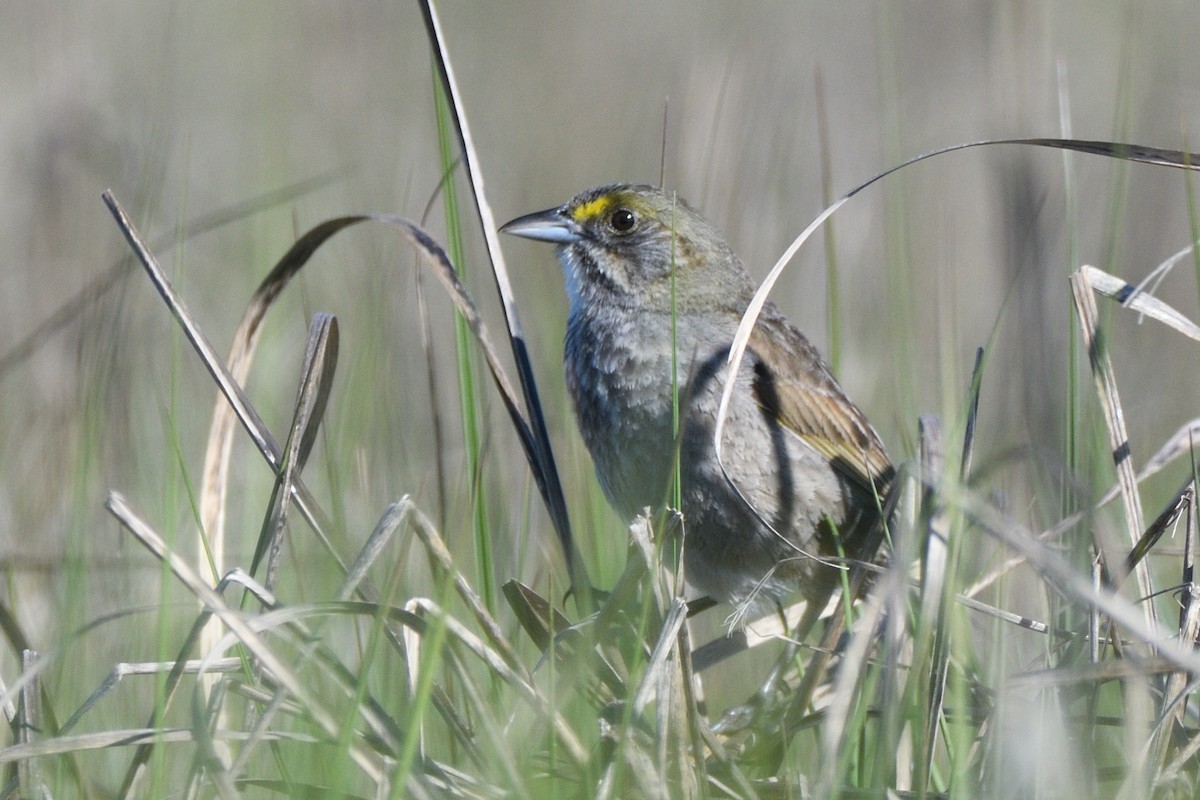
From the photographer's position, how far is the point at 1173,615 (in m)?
3.22

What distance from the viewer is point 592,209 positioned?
3.80 meters

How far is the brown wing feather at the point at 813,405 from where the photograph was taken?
3.49m

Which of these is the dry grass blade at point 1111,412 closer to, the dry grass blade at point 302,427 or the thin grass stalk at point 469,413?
the thin grass stalk at point 469,413

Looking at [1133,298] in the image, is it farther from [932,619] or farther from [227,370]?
[227,370]

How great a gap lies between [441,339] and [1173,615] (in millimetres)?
3486

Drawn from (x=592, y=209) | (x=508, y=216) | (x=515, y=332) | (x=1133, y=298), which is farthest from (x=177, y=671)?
(x=508, y=216)

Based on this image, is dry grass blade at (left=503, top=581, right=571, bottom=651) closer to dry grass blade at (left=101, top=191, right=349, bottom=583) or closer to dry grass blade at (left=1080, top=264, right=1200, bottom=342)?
dry grass blade at (left=101, top=191, right=349, bottom=583)

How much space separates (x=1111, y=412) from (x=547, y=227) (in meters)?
1.61

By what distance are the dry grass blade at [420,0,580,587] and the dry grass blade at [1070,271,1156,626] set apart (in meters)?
1.05

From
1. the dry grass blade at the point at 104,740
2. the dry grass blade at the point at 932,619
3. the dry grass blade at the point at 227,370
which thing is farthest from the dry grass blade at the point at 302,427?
the dry grass blade at the point at 932,619

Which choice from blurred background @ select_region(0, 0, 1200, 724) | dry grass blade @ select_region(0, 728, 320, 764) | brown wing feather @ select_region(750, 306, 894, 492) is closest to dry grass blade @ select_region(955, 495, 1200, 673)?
blurred background @ select_region(0, 0, 1200, 724)

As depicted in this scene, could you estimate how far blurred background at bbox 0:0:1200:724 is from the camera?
318 cm

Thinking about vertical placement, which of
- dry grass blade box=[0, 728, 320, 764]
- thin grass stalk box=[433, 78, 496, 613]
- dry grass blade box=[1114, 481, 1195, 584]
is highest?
thin grass stalk box=[433, 78, 496, 613]

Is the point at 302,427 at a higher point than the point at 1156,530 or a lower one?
higher
